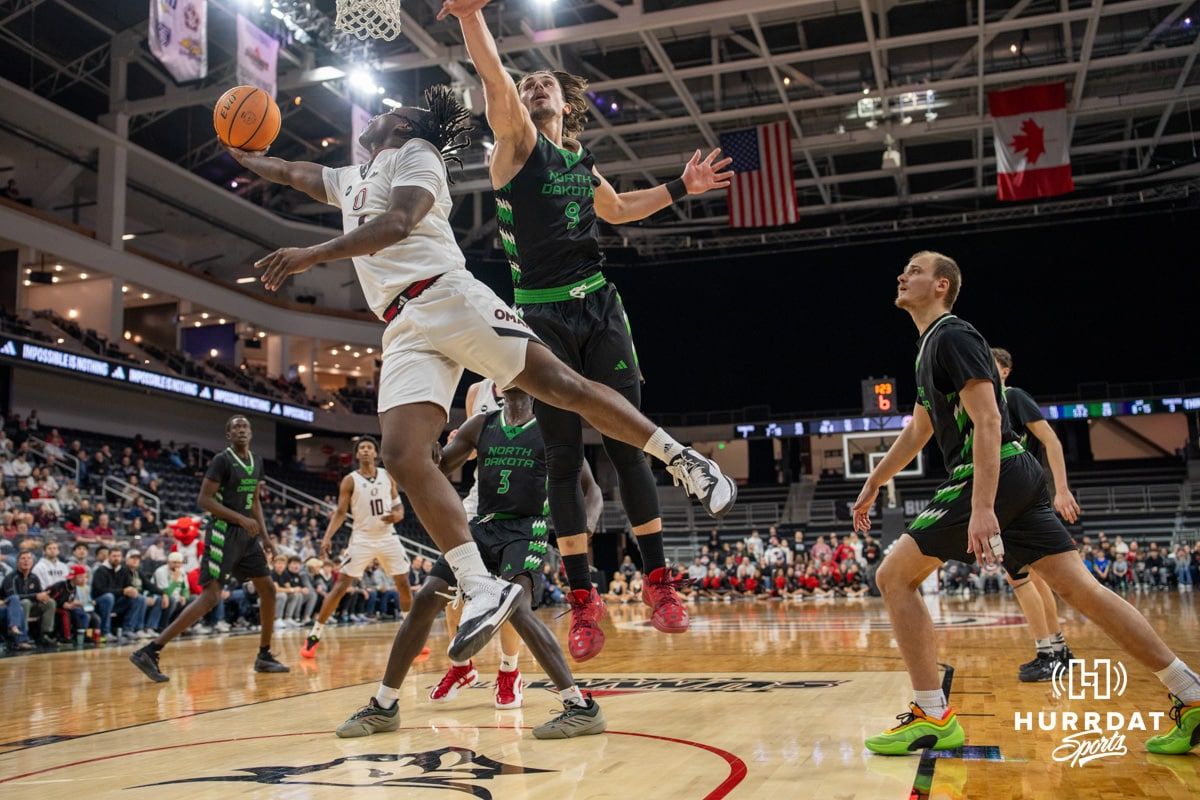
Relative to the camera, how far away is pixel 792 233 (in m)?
31.4

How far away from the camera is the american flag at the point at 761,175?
22656mm

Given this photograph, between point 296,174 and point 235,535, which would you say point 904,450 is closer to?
point 296,174

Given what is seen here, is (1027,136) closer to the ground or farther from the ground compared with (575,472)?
farther from the ground

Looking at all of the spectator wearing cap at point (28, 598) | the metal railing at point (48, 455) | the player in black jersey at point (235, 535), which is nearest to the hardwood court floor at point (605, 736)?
the player in black jersey at point (235, 535)

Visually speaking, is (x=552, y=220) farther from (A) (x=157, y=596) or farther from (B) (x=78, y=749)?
(A) (x=157, y=596)

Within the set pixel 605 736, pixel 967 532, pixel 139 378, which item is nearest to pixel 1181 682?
pixel 967 532

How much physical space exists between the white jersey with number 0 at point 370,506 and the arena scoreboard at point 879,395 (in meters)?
20.2

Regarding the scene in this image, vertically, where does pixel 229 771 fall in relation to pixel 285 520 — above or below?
below

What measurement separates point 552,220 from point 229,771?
2.66 meters

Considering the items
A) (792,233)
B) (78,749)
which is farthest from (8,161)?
(78,749)

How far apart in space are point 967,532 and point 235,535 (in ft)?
20.6

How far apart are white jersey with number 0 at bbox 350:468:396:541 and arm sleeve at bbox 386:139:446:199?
18.9 ft

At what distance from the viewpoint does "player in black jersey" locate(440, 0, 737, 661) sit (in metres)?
4.45

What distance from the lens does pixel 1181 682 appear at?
145 inches
